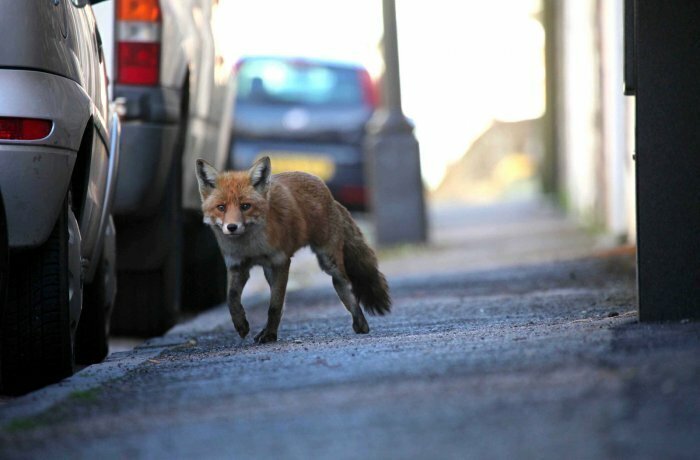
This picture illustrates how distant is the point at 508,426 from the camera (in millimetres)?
3492

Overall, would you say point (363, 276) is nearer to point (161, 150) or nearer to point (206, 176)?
point (206, 176)

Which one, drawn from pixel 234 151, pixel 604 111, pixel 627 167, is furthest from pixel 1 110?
pixel 234 151

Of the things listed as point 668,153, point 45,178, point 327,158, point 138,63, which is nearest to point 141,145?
point 138,63

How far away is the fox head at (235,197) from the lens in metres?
6.07

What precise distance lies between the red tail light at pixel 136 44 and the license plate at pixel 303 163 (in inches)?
343

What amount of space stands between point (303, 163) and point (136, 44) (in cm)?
910

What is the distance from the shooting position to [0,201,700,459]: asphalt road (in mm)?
3398

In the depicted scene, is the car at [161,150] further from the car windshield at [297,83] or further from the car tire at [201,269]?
the car windshield at [297,83]

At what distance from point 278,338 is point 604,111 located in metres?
7.96

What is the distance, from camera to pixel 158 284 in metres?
7.86

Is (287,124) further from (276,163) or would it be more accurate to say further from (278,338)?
(278,338)

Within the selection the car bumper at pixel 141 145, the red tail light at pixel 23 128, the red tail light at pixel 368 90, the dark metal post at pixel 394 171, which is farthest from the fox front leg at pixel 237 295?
the red tail light at pixel 368 90

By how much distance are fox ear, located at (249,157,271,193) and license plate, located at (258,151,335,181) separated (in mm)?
9775

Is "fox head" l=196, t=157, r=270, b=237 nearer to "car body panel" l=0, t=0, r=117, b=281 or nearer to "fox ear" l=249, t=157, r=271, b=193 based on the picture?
"fox ear" l=249, t=157, r=271, b=193
